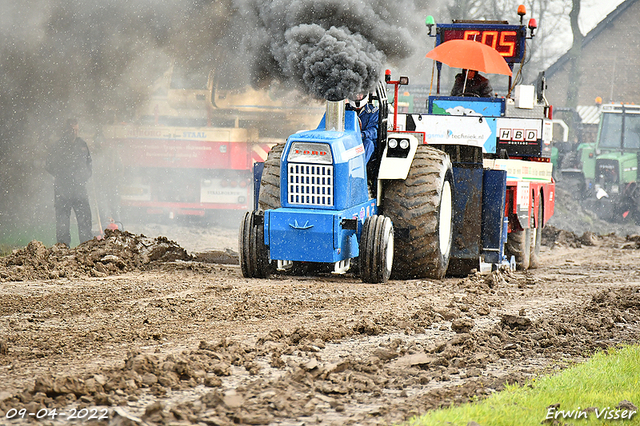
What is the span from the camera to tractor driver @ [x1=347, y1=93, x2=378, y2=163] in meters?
9.09

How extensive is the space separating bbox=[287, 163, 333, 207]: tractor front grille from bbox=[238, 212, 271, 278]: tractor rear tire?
1.57ft

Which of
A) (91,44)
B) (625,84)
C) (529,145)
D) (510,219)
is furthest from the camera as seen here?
(625,84)

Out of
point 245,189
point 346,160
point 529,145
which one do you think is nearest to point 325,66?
point 346,160

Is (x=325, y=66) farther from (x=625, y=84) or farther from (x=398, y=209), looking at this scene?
(x=625, y=84)

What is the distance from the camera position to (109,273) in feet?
29.9

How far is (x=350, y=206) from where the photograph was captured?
8328 millimetres

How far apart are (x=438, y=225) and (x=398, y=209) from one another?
1.54ft

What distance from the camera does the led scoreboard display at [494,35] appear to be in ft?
43.5

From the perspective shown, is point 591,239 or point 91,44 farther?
point 591,239

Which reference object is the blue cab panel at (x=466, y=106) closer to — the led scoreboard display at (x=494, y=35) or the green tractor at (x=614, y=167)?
the led scoreboard display at (x=494, y=35)

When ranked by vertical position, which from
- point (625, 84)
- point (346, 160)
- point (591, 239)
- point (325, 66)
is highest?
point (625, 84)

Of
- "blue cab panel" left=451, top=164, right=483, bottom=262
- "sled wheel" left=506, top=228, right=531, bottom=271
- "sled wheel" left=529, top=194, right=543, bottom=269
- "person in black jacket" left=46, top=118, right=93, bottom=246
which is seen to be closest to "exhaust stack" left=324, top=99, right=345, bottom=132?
"blue cab panel" left=451, top=164, right=483, bottom=262

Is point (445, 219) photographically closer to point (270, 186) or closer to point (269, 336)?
point (270, 186)

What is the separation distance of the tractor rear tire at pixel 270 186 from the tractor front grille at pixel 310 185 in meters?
0.40
